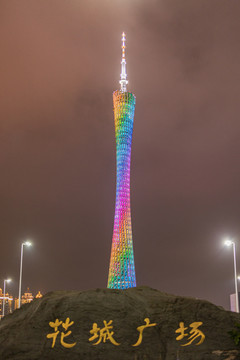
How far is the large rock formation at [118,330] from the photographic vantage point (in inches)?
417

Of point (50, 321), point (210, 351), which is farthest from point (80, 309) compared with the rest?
point (210, 351)

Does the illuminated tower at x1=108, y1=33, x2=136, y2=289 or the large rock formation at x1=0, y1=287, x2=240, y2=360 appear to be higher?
the illuminated tower at x1=108, y1=33, x2=136, y2=289

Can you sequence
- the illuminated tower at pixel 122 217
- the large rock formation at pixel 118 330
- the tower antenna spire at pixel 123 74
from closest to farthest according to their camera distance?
the large rock formation at pixel 118 330 < the illuminated tower at pixel 122 217 < the tower antenna spire at pixel 123 74

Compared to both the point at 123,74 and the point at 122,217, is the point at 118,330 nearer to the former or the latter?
the point at 122,217

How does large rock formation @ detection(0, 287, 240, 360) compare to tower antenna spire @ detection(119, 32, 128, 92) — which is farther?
tower antenna spire @ detection(119, 32, 128, 92)

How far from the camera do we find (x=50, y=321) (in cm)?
1115

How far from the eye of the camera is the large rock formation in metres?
10.6

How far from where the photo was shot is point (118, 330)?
35.9 feet

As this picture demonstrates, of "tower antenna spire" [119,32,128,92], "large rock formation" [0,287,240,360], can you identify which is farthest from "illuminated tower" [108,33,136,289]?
"large rock formation" [0,287,240,360]

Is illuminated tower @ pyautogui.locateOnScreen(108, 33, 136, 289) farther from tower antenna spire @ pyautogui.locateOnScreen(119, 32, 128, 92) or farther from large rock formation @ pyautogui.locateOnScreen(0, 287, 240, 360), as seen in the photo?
large rock formation @ pyautogui.locateOnScreen(0, 287, 240, 360)

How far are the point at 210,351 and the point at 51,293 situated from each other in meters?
4.47

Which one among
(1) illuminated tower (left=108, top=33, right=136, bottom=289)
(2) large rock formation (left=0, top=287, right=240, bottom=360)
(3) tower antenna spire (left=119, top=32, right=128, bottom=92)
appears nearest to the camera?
(2) large rock formation (left=0, top=287, right=240, bottom=360)

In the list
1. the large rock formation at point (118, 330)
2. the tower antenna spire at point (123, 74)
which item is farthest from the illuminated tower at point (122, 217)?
the large rock formation at point (118, 330)

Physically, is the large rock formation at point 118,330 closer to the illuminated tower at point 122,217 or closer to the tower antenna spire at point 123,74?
the illuminated tower at point 122,217
